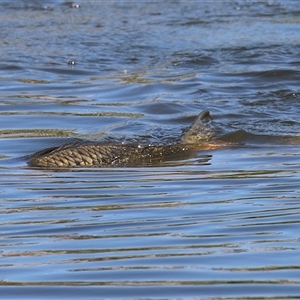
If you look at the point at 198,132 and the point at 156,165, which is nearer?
the point at 156,165

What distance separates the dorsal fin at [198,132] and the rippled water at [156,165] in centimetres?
23

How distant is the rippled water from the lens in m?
4.46

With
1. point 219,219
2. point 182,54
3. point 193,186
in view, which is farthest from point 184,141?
point 182,54

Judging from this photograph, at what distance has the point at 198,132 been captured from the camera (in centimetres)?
849

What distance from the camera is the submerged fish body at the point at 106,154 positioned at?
7.51 metres

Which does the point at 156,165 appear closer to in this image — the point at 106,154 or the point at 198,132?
the point at 106,154

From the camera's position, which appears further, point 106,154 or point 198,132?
point 198,132

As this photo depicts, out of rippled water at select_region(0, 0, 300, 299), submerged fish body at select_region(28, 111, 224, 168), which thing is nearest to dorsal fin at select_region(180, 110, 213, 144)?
submerged fish body at select_region(28, 111, 224, 168)

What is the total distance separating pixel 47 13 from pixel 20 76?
5.43 metres

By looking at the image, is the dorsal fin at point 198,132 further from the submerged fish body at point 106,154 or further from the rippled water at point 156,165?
the rippled water at point 156,165

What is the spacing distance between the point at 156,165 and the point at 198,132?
984 millimetres

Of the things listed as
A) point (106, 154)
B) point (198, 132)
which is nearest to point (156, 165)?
point (106, 154)

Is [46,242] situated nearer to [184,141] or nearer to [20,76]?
[184,141]

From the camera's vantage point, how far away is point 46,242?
5.08 meters
